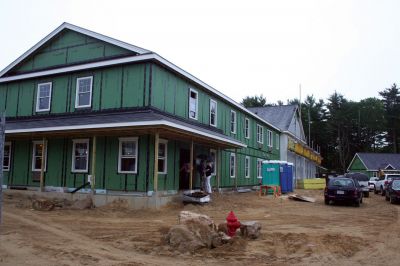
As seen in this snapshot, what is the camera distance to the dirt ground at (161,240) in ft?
27.3

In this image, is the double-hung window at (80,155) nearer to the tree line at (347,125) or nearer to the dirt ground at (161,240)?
the dirt ground at (161,240)

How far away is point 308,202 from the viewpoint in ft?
72.6

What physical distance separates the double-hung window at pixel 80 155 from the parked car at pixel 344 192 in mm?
12436

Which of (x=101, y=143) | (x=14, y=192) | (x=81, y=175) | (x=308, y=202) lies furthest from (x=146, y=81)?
(x=308, y=202)

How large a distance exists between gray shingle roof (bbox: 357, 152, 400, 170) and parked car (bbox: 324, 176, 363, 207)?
1852 inches

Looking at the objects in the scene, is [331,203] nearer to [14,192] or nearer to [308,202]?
[308,202]

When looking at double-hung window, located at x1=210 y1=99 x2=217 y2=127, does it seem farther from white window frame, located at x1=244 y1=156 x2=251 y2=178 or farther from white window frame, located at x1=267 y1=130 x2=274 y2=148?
white window frame, located at x1=267 y1=130 x2=274 y2=148

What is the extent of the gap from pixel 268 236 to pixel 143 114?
8.27m

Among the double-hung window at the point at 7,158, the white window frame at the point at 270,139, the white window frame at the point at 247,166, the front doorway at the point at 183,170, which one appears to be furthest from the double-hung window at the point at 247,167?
the double-hung window at the point at 7,158

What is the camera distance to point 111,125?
51.5 feet

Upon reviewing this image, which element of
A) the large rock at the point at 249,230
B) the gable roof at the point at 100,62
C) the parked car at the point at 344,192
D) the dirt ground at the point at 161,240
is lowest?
the dirt ground at the point at 161,240

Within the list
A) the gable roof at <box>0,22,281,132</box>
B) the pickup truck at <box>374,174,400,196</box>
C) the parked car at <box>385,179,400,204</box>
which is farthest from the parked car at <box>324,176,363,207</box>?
the pickup truck at <box>374,174,400,196</box>

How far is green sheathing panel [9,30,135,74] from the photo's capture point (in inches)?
778

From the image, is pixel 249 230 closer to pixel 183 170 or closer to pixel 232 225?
pixel 232 225
